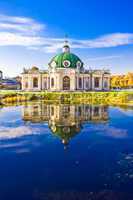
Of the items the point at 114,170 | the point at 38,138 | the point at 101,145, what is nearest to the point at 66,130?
the point at 38,138

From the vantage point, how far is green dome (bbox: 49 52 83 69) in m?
81.8

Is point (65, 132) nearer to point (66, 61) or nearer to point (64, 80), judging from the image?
point (64, 80)

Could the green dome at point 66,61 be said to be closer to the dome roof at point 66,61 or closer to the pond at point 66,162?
the dome roof at point 66,61

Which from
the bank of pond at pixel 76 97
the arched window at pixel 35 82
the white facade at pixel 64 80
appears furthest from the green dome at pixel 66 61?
the bank of pond at pixel 76 97

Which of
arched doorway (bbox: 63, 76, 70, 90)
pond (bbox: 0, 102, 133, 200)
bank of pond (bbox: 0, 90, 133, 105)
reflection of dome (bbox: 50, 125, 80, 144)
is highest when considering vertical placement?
arched doorway (bbox: 63, 76, 70, 90)

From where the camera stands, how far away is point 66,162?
16.3 m

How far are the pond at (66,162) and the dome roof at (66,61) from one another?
2165 inches

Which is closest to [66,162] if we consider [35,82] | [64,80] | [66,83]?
[64,80]

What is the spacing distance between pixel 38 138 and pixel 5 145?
3.02m

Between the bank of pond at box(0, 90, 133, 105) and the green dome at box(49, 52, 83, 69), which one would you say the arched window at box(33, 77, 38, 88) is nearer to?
the green dome at box(49, 52, 83, 69)

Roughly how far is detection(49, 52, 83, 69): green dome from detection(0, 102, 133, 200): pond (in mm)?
54989

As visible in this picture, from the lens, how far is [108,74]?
8775 centimetres

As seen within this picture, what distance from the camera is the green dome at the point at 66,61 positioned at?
268ft

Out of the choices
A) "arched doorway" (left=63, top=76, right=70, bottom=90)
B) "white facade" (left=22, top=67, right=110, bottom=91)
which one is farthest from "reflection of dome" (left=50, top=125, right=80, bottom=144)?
"arched doorway" (left=63, top=76, right=70, bottom=90)
